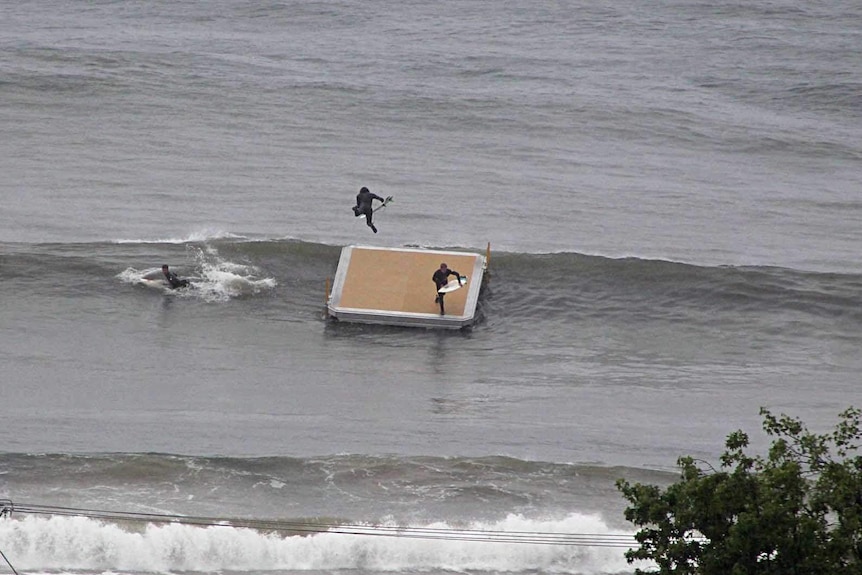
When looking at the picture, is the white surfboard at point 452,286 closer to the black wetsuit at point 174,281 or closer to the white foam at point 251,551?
the black wetsuit at point 174,281

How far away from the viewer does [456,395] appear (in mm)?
26734

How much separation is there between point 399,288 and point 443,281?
1623mm

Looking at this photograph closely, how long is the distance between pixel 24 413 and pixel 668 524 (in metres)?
15.6

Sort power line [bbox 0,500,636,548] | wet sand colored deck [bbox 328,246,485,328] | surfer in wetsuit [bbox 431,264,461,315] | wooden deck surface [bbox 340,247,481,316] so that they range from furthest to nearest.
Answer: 1. wooden deck surface [bbox 340,247,481,316]
2. wet sand colored deck [bbox 328,246,485,328]
3. surfer in wetsuit [bbox 431,264,461,315]
4. power line [bbox 0,500,636,548]

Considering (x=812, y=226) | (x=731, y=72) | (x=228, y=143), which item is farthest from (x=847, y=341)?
(x=731, y=72)

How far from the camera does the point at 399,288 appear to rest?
30.3 meters

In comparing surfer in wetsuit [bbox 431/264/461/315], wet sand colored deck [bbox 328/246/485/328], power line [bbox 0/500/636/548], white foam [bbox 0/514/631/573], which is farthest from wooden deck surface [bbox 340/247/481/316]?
white foam [bbox 0/514/631/573]

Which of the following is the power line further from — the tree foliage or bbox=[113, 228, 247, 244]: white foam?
bbox=[113, 228, 247, 244]: white foam

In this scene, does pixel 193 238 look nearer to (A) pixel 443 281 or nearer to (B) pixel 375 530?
(A) pixel 443 281

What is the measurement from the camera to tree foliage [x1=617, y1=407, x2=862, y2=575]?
530 inches

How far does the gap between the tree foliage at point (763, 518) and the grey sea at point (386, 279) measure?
722 cm

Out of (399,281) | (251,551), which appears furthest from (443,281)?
(251,551)

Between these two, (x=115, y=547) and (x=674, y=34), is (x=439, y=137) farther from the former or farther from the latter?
(x=115, y=547)

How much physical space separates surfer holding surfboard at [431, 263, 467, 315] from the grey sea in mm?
1038
